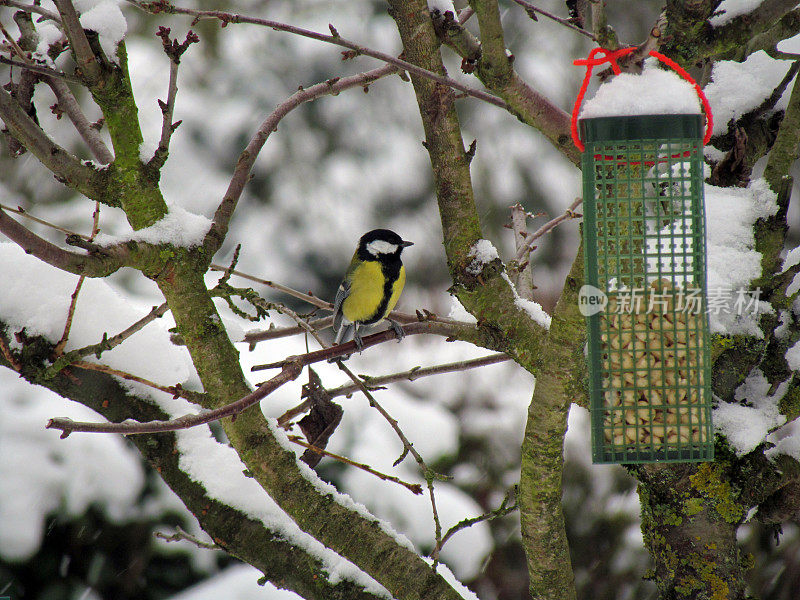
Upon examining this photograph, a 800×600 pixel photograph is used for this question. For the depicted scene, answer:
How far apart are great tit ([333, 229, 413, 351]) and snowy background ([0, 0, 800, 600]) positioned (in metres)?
1.01

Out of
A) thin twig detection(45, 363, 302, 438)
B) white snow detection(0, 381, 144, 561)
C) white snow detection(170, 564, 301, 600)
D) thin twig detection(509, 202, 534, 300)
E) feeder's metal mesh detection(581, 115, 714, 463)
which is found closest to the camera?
thin twig detection(45, 363, 302, 438)

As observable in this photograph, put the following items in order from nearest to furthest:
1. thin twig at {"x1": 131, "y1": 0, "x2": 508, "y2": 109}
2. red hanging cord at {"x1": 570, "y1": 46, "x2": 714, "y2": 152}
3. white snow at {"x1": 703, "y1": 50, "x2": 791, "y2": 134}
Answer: red hanging cord at {"x1": 570, "y1": 46, "x2": 714, "y2": 152}, thin twig at {"x1": 131, "y1": 0, "x2": 508, "y2": 109}, white snow at {"x1": 703, "y1": 50, "x2": 791, "y2": 134}

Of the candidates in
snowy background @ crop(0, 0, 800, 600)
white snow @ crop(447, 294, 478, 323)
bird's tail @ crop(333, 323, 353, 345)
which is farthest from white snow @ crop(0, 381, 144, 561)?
white snow @ crop(447, 294, 478, 323)

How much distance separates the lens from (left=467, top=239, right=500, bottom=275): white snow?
8.45 feet

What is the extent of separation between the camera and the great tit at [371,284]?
12.8 ft

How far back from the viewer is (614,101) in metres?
1.96

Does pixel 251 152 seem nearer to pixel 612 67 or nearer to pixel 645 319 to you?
pixel 612 67

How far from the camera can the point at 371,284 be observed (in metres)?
3.92

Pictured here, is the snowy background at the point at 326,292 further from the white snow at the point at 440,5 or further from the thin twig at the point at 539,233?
the white snow at the point at 440,5

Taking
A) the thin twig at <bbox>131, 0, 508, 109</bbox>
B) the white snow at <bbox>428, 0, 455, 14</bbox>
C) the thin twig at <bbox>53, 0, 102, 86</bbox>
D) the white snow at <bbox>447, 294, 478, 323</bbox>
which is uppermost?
the white snow at <bbox>428, 0, 455, 14</bbox>

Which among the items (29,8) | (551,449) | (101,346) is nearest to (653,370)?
(551,449)

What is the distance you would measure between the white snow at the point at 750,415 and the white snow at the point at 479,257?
96 cm

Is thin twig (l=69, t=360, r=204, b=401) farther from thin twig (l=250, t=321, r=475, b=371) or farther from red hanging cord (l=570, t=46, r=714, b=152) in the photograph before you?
red hanging cord (l=570, t=46, r=714, b=152)

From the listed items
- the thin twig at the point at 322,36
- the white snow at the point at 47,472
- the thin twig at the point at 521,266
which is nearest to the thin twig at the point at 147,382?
the thin twig at the point at 322,36
